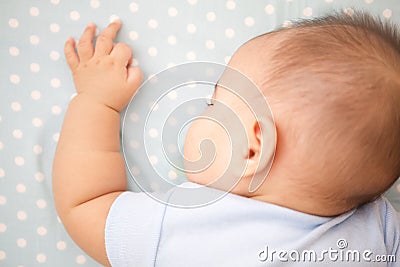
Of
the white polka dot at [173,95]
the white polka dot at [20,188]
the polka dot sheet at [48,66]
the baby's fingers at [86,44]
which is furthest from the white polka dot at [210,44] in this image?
the white polka dot at [20,188]

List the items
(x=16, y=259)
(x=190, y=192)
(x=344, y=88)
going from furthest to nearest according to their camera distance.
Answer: (x=16, y=259)
(x=190, y=192)
(x=344, y=88)

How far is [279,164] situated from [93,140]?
1.09 ft

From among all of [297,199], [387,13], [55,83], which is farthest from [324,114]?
[55,83]

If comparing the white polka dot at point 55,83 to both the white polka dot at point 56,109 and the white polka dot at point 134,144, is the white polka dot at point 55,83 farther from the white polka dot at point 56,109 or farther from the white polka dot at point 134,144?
the white polka dot at point 134,144

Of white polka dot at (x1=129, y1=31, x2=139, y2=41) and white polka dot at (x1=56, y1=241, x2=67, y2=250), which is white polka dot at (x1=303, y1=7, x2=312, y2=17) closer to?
white polka dot at (x1=129, y1=31, x2=139, y2=41)

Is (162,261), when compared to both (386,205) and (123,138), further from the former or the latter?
(386,205)

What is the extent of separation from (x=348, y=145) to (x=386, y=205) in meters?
0.24

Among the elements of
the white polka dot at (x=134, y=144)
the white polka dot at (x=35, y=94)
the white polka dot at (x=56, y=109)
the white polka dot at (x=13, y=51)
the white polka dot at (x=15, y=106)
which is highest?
the white polka dot at (x=13, y=51)

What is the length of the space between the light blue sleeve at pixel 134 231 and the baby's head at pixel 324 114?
128 millimetres

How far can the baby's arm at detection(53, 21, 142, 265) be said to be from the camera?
90cm

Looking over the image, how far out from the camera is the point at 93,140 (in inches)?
36.4

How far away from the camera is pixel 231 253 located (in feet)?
2.66

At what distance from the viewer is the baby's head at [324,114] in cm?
74

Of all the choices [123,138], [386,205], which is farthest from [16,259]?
[386,205]
